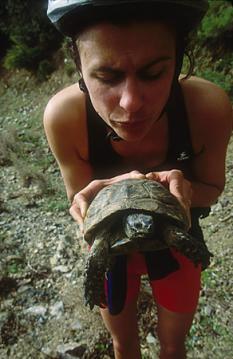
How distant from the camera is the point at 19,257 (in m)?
3.26

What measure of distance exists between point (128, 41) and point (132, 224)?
25.6 inches

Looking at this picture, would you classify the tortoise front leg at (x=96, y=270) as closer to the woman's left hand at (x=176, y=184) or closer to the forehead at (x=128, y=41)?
the woman's left hand at (x=176, y=184)

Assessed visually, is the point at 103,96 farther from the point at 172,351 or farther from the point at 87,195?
the point at 172,351

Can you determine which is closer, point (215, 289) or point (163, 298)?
point (163, 298)

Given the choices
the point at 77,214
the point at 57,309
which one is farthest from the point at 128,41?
the point at 57,309

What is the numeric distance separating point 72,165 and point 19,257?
182cm

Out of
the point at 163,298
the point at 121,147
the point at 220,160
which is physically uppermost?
the point at 121,147

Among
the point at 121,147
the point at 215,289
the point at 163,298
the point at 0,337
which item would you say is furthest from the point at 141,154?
the point at 0,337

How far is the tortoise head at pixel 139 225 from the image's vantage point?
1.39m

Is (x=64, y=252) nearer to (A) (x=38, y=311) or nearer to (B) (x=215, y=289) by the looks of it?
(A) (x=38, y=311)

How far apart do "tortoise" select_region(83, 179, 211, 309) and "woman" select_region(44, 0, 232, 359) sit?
0.16 ft

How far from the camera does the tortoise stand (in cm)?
143

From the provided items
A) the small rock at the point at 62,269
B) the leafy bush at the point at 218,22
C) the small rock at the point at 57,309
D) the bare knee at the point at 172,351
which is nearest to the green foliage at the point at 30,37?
the leafy bush at the point at 218,22

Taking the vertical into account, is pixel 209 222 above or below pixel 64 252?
below
